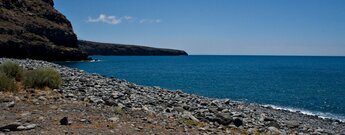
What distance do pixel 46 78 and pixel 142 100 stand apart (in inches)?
184

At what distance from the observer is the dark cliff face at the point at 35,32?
108875mm

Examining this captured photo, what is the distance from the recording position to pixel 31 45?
4459 inches

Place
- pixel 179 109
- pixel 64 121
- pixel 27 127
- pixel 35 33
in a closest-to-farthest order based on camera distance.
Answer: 1. pixel 27 127
2. pixel 64 121
3. pixel 179 109
4. pixel 35 33

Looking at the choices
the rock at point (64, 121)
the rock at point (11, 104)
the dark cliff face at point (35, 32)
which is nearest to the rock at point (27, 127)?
the rock at point (64, 121)

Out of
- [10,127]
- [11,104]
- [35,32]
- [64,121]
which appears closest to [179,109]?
[64,121]

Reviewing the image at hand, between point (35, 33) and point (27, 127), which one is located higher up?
point (35, 33)

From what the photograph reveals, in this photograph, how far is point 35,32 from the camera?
123562mm

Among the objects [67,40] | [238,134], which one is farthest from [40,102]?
[67,40]

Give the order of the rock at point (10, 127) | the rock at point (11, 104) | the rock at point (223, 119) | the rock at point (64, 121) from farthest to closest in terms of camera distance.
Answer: the rock at point (223, 119) < the rock at point (11, 104) < the rock at point (64, 121) < the rock at point (10, 127)

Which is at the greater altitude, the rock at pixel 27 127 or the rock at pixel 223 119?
the rock at pixel 27 127

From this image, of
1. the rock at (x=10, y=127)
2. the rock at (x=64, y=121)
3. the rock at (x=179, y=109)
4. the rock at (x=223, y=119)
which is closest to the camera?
the rock at (x=10, y=127)

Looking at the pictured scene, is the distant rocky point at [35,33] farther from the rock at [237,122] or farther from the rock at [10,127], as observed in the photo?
the rock at [10,127]

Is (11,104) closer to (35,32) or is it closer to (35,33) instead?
(35,33)

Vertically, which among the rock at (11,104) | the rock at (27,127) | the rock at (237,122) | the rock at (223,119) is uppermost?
the rock at (11,104)
